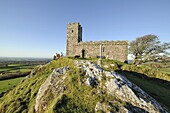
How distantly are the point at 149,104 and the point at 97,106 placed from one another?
3457 mm

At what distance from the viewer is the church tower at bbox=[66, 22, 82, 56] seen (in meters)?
32.6

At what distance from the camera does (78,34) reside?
33.0 meters

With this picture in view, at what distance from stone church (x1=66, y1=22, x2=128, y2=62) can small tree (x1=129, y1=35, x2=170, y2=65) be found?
3726 millimetres

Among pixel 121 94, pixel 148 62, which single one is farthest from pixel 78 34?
pixel 121 94

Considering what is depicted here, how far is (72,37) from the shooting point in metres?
32.9

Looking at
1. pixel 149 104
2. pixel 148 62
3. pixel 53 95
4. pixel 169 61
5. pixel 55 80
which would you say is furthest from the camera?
pixel 148 62

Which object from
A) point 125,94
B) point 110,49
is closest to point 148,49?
point 110,49

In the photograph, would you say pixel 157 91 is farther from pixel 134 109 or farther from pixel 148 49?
pixel 148 49

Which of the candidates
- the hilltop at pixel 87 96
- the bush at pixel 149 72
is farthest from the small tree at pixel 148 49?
the hilltop at pixel 87 96

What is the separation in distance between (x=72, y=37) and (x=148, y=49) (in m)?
21.5

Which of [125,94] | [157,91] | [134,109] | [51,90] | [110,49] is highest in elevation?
[110,49]

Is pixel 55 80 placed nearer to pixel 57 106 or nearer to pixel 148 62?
pixel 57 106

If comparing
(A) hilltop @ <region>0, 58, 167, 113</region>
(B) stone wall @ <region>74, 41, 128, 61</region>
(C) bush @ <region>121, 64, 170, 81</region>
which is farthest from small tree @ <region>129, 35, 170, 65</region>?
(A) hilltop @ <region>0, 58, 167, 113</region>

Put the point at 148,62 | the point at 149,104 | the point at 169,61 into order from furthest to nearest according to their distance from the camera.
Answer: the point at 148,62
the point at 169,61
the point at 149,104
